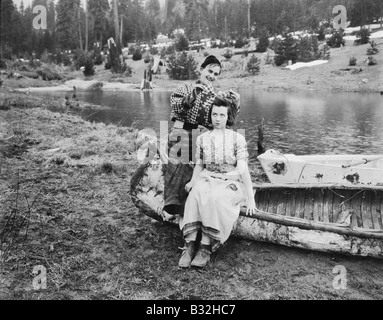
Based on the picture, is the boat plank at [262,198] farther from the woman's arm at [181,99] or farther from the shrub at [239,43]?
the shrub at [239,43]

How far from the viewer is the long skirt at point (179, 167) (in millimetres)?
4320

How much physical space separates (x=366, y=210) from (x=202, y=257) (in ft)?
7.63

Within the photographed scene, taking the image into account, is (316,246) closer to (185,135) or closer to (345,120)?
(185,135)

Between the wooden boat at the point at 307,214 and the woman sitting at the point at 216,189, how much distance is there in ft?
0.92

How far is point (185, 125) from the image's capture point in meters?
4.51

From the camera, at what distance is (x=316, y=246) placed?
13.6 ft

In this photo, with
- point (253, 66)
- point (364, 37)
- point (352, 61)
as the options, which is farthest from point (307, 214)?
point (364, 37)

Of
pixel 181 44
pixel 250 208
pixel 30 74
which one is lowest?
pixel 250 208

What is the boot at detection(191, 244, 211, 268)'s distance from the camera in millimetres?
3873

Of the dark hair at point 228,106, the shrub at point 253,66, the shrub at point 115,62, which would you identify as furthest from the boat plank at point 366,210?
the shrub at point 115,62

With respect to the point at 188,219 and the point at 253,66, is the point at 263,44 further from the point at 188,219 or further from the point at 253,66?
the point at 188,219

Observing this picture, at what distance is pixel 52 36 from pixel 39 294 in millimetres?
57245
